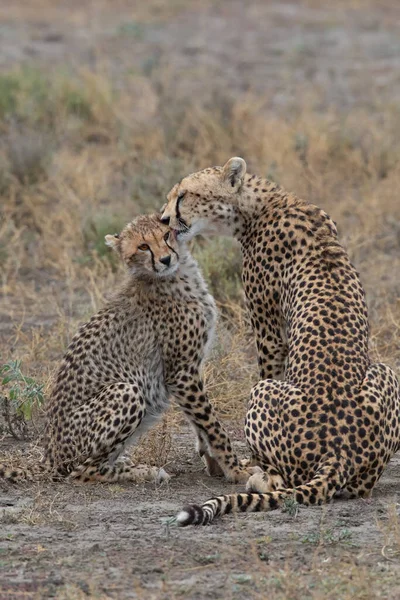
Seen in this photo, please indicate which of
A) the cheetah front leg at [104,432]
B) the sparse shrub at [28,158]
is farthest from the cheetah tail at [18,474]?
the sparse shrub at [28,158]

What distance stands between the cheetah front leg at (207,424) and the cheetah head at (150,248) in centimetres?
52

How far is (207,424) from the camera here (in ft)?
19.9

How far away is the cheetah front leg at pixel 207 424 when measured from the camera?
6059 millimetres

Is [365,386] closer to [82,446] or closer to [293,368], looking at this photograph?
[293,368]

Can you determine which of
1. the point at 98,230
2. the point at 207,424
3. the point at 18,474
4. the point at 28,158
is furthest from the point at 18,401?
the point at 28,158

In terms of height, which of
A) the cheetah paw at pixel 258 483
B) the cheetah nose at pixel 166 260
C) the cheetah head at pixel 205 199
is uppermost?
the cheetah head at pixel 205 199

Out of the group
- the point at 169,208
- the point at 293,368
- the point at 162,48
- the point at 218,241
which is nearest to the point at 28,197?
the point at 218,241

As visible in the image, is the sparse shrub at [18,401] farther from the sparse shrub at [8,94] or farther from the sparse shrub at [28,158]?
the sparse shrub at [8,94]

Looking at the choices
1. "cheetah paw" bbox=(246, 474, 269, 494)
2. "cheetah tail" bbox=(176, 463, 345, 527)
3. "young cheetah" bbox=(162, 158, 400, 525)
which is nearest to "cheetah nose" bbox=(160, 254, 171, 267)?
"young cheetah" bbox=(162, 158, 400, 525)

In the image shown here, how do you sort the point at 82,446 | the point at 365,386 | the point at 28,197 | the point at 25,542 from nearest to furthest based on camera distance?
1. the point at 25,542
2. the point at 365,386
3. the point at 82,446
4. the point at 28,197

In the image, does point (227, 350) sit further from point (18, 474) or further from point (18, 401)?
point (18, 474)

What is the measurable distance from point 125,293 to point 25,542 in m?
1.63

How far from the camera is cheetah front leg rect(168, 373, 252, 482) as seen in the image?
606cm

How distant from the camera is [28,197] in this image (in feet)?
34.2
